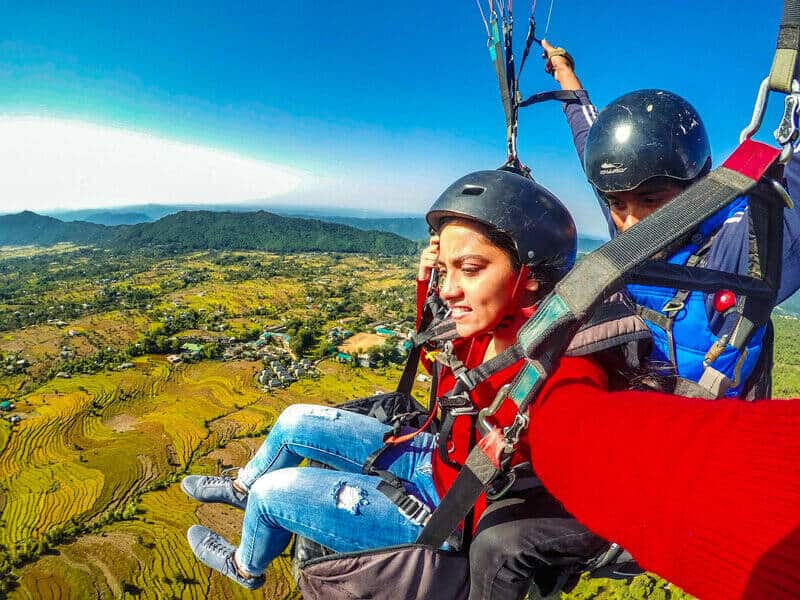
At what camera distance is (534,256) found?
62.3 inches

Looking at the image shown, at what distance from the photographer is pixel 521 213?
1.60 meters

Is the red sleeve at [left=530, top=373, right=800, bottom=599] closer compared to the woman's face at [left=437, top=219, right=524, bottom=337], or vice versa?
the red sleeve at [left=530, top=373, right=800, bottom=599]

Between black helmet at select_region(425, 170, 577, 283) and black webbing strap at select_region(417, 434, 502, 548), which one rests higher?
black helmet at select_region(425, 170, 577, 283)

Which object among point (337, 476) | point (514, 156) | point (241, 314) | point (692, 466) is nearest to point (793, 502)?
point (692, 466)

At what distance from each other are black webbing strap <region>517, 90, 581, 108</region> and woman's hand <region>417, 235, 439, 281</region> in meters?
1.42

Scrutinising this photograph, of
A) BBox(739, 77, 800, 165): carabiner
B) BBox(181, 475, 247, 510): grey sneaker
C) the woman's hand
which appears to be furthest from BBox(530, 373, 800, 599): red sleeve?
BBox(181, 475, 247, 510): grey sneaker

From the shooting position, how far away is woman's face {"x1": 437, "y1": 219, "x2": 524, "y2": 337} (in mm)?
1529

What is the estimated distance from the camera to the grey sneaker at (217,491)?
8.59 feet

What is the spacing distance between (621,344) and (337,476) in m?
1.37

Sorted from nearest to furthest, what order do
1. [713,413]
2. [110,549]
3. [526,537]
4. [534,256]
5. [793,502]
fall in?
[793,502]
[713,413]
[526,537]
[534,256]
[110,549]

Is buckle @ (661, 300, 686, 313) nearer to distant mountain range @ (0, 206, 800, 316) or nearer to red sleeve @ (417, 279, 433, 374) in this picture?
red sleeve @ (417, 279, 433, 374)

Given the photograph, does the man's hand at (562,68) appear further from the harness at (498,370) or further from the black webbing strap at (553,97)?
the harness at (498,370)

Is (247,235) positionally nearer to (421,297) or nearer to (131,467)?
(131,467)

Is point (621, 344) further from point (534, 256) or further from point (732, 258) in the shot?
point (732, 258)
